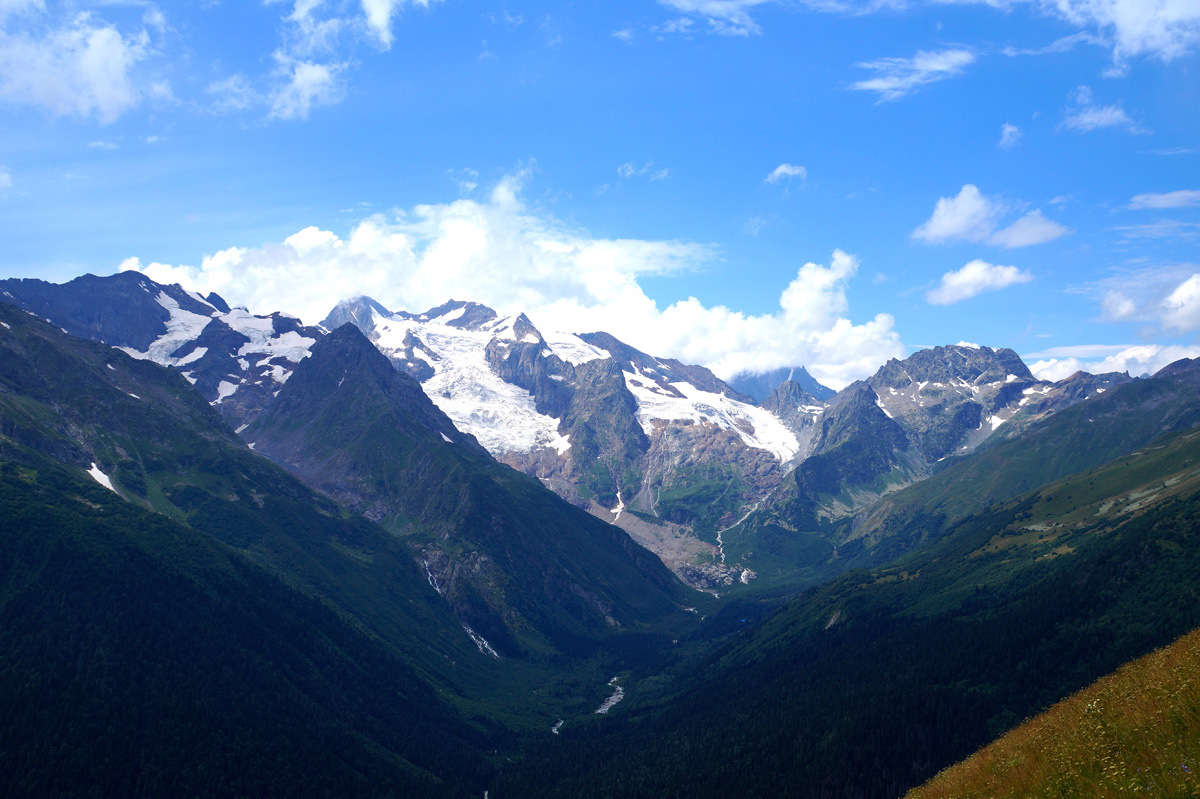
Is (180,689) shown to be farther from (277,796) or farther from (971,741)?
(971,741)

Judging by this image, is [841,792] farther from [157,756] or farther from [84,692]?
[84,692]

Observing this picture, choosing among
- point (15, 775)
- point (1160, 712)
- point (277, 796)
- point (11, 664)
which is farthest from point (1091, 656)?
point (11, 664)

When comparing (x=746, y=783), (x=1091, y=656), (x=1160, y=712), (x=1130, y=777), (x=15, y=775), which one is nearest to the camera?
(x=1130, y=777)

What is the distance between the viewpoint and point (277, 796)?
600 feet

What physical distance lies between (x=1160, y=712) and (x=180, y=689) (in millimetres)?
221586

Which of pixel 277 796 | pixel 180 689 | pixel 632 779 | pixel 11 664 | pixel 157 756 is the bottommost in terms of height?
pixel 632 779

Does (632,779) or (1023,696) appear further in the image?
(632,779)

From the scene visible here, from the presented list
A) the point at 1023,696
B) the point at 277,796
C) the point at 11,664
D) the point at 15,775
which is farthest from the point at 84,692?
the point at 1023,696

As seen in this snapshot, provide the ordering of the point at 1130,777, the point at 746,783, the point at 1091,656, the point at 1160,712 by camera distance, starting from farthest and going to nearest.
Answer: the point at 1091,656, the point at 746,783, the point at 1160,712, the point at 1130,777

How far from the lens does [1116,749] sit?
45.8 metres

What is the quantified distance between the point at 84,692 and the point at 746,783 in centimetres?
16420

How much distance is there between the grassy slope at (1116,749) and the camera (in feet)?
129

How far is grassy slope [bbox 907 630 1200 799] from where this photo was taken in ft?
129

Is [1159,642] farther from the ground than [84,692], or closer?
closer
